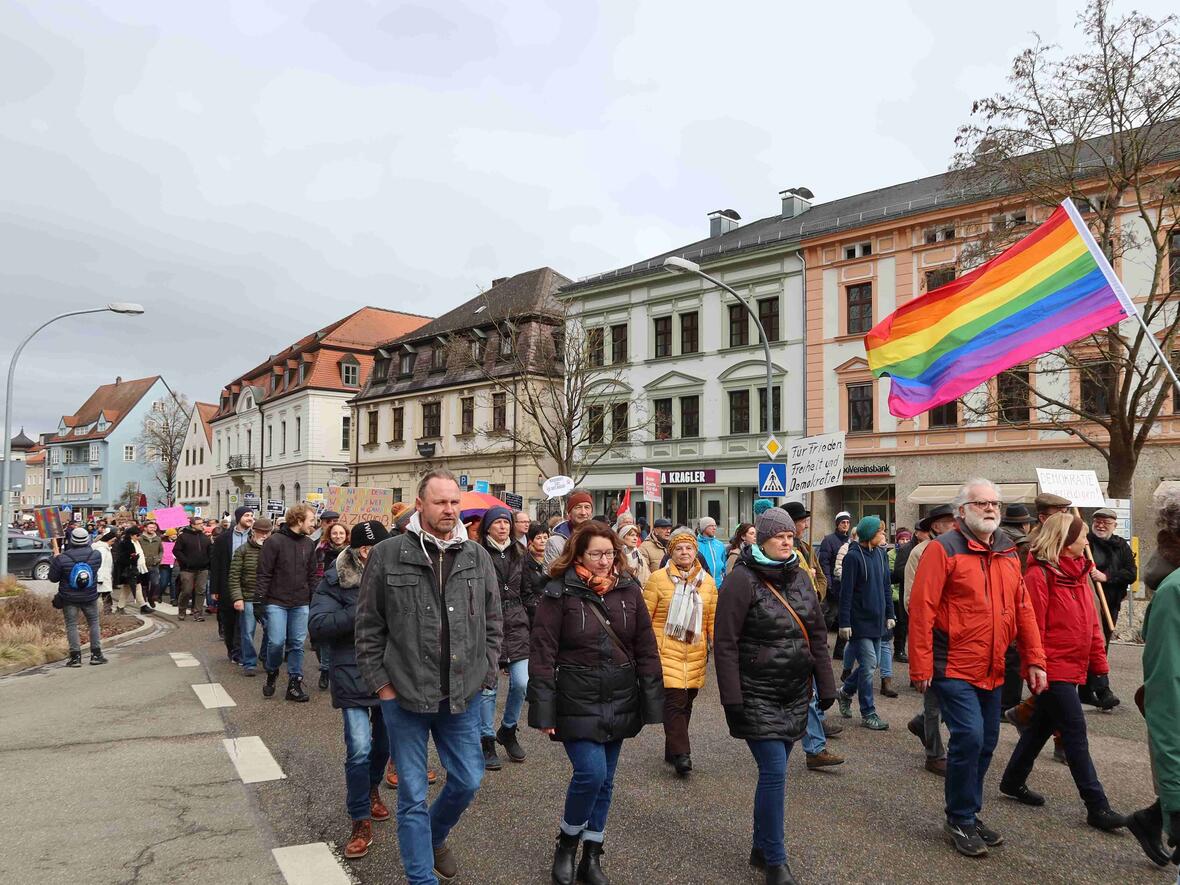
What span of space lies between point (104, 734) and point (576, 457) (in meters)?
31.5

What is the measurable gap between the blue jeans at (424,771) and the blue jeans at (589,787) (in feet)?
1.53

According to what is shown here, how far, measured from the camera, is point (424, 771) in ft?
14.0

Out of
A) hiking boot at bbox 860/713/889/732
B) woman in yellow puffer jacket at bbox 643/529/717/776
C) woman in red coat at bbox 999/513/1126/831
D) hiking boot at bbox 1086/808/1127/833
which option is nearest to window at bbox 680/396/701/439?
hiking boot at bbox 860/713/889/732

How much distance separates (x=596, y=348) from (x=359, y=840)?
110 feet

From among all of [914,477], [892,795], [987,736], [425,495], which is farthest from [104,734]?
[914,477]

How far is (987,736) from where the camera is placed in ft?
17.5

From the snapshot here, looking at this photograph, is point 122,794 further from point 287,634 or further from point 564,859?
point 287,634

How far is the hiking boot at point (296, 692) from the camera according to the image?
9133 millimetres

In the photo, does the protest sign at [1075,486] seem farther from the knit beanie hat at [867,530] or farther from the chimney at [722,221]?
the chimney at [722,221]

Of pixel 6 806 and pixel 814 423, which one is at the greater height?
pixel 814 423

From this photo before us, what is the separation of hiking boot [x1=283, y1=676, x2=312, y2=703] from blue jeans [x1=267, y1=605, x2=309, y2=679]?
0.05 m

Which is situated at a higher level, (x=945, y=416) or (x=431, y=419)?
(x=431, y=419)

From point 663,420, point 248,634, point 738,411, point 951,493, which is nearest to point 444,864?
point 248,634

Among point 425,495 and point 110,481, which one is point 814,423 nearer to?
point 425,495
